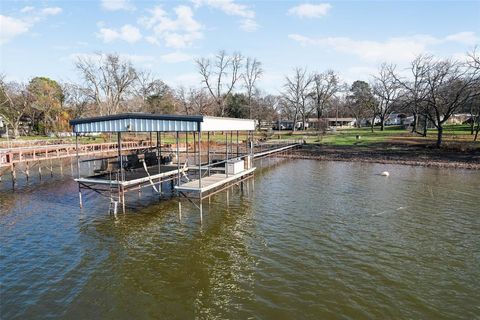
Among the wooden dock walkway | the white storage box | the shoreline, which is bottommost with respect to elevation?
the shoreline

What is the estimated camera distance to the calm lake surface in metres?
8.23

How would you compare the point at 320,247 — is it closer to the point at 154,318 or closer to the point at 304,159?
the point at 154,318

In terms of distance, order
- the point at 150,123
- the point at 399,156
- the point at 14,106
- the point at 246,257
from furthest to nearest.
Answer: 1. the point at 14,106
2. the point at 399,156
3. the point at 150,123
4. the point at 246,257

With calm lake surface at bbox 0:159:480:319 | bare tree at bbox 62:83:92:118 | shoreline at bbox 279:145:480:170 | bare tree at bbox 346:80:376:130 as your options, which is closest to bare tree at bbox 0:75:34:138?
bare tree at bbox 62:83:92:118

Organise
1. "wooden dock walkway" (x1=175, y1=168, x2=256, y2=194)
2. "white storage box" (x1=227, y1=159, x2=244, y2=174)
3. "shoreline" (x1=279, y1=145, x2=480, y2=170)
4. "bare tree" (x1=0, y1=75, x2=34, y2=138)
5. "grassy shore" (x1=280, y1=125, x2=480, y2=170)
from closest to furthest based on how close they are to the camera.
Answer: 1. "wooden dock walkway" (x1=175, y1=168, x2=256, y2=194)
2. "white storage box" (x1=227, y1=159, x2=244, y2=174)
3. "shoreline" (x1=279, y1=145, x2=480, y2=170)
4. "grassy shore" (x1=280, y1=125, x2=480, y2=170)
5. "bare tree" (x1=0, y1=75, x2=34, y2=138)

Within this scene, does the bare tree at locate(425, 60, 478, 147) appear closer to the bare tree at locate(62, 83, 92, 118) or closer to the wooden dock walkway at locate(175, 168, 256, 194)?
the wooden dock walkway at locate(175, 168, 256, 194)

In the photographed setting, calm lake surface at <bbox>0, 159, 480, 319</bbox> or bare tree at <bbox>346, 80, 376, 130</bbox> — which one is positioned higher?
bare tree at <bbox>346, 80, 376, 130</bbox>

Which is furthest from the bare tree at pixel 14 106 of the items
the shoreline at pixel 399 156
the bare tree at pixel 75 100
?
the shoreline at pixel 399 156

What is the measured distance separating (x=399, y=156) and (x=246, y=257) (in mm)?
30543

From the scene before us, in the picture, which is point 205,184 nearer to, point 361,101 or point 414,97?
point 414,97

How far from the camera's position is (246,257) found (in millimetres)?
11086

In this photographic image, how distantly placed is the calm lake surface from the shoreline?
13.7 meters

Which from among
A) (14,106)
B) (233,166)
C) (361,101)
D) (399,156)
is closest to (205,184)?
(233,166)

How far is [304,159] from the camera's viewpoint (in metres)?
38.1
